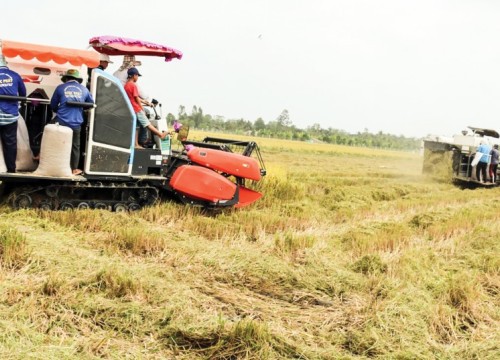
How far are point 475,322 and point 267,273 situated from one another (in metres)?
1.86

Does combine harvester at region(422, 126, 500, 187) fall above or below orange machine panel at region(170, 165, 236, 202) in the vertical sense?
above

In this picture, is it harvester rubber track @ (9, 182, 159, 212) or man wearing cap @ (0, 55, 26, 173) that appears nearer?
man wearing cap @ (0, 55, 26, 173)

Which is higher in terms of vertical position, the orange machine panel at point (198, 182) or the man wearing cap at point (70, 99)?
the man wearing cap at point (70, 99)

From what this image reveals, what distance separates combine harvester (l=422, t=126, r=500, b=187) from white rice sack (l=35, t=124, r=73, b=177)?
12906 mm

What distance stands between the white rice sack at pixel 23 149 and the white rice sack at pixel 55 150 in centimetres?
35

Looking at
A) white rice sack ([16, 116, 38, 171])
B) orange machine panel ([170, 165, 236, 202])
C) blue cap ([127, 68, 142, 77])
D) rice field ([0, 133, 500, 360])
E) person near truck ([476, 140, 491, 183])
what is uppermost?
blue cap ([127, 68, 142, 77])

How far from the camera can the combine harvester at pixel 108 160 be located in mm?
6895

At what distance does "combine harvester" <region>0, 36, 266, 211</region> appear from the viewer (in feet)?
22.6

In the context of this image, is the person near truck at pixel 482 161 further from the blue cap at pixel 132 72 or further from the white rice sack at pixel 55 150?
the white rice sack at pixel 55 150

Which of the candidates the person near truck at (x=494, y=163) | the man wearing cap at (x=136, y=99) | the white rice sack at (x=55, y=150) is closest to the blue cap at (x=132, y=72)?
the man wearing cap at (x=136, y=99)

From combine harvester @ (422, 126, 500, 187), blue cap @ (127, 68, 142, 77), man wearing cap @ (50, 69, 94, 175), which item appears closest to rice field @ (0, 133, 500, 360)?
man wearing cap @ (50, 69, 94, 175)

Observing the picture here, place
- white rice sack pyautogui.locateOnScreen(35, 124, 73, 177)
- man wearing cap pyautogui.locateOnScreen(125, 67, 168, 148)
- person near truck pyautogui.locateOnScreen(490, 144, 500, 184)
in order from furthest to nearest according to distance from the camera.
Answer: person near truck pyautogui.locateOnScreen(490, 144, 500, 184)
man wearing cap pyautogui.locateOnScreen(125, 67, 168, 148)
white rice sack pyautogui.locateOnScreen(35, 124, 73, 177)

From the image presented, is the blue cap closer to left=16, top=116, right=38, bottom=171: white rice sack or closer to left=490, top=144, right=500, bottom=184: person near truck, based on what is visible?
left=16, top=116, right=38, bottom=171: white rice sack

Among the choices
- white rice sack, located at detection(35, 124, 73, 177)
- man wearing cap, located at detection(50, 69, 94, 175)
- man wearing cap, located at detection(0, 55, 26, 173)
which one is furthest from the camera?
man wearing cap, located at detection(50, 69, 94, 175)
